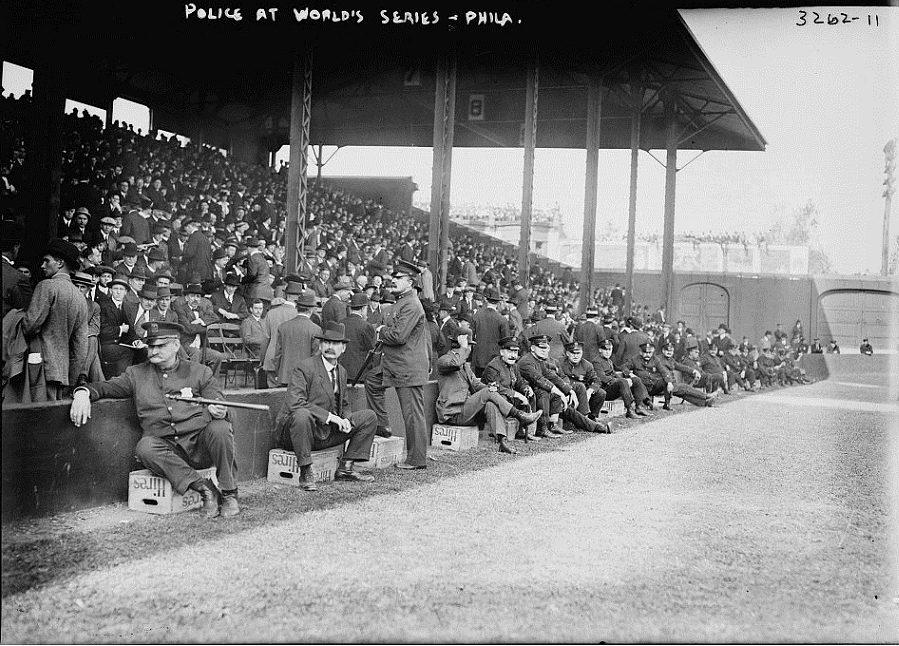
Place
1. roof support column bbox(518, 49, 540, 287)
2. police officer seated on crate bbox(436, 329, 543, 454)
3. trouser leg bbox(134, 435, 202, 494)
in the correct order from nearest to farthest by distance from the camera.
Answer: trouser leg bbox(134, 435, 202, 494)
police officer seated on crate bbox(436, 329, 543, 454)
roof support column bbox(518, 49, 540, 287)

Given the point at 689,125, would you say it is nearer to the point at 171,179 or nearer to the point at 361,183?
the point at 361,183

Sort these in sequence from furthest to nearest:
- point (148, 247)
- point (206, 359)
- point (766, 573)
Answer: point (148, 247), point (206, 359), point (766, 573)

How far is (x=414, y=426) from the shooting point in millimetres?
7645

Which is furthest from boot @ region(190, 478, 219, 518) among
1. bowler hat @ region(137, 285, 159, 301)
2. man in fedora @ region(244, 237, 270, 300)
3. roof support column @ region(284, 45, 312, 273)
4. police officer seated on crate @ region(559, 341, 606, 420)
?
police officer seated on crate @ region(559, 341, 606, 420)

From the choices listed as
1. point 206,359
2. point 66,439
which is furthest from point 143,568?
point 206,359

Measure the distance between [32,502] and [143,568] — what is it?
1.16 metres

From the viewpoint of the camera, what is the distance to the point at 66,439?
5414mm

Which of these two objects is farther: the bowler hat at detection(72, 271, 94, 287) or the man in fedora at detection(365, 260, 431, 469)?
the man in fedora at detection(365, 260, 431, 469)

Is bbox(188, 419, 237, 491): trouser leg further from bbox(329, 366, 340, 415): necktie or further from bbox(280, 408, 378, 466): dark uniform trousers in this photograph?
bbox(329, 366, 340, 415): necktie

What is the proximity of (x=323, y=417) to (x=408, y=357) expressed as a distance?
52.5 inches

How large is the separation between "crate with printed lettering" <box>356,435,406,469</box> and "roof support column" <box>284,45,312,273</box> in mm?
4251

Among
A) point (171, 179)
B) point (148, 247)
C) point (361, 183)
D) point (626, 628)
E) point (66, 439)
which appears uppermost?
point (361, 183)

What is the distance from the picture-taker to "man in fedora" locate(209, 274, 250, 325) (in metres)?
10.0

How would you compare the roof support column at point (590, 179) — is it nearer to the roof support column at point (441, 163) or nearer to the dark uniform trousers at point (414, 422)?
the roof support column at point (441, 163)
